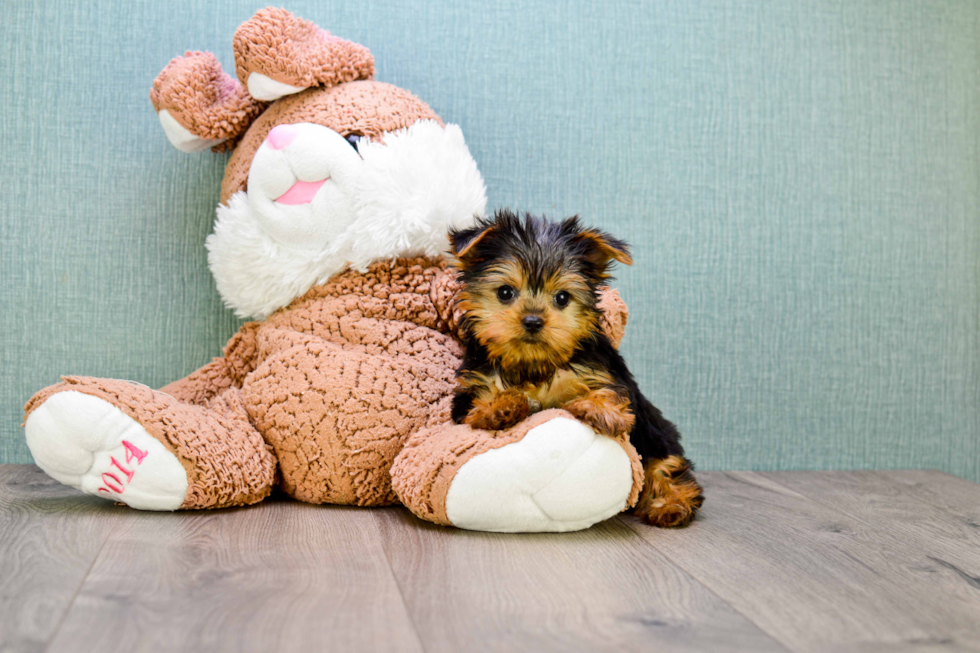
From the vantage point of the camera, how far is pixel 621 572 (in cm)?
128

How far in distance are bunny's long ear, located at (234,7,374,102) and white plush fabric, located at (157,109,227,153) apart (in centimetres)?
18

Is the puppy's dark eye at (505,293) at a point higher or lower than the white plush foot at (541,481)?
higher

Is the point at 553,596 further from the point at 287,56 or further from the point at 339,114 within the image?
the point at 287,56

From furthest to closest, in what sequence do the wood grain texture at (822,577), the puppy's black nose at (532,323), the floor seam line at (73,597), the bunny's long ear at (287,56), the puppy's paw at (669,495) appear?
the bunny's long ear at (287,56)
the puppy's paw at (669,495)
the puppy's black nose at (532,323)
the wood grain texture at (822,577)
the floor seam line at (73,597)

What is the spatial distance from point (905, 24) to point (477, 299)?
1718mm

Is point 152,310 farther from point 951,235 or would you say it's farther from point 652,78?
point 951,235

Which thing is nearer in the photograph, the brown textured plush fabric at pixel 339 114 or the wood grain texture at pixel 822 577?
the wood grain texture at pixel 822 577

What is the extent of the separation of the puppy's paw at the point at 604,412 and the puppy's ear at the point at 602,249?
0.84 ft

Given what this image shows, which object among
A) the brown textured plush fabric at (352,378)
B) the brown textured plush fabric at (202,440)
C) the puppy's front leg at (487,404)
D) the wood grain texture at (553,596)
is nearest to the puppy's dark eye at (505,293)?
the puppy's front leg at (487,404)

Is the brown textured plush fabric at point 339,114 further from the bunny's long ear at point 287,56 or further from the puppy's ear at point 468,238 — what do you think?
the puppy's ear at point 468,238

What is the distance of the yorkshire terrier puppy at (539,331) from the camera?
140 cm

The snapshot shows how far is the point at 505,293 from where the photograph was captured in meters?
1.43

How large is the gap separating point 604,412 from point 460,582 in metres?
0.40

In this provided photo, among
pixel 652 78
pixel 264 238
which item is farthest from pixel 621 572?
pixel 652 78
